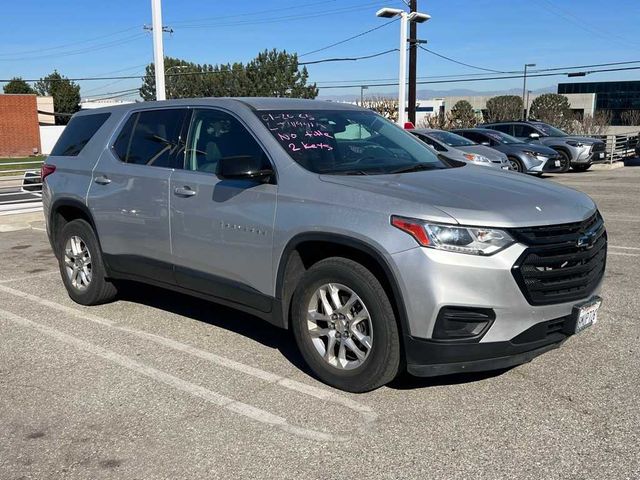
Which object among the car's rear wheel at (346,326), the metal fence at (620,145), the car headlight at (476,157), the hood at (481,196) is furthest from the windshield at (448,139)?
the car's rear wheel at (346,326)

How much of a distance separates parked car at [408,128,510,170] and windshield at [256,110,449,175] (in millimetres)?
8990

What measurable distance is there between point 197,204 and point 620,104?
281ft

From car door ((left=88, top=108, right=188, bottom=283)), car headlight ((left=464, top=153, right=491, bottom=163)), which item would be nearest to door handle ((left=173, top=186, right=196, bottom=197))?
car door ((left=88, top=108, right=188, bottom=283))

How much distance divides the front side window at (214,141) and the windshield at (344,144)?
188 millimetres

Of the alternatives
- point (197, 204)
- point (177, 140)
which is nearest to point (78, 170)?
point (177, 140)

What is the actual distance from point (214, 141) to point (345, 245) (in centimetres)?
156

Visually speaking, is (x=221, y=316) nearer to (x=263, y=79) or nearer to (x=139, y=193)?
(x=139, y=193)

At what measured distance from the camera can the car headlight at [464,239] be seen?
3.47 m

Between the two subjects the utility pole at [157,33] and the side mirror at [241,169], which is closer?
the side mirror at [241,169]

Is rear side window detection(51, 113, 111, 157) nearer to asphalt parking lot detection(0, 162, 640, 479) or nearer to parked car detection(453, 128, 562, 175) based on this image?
asphalt parking lot detection(0, 162, 640, 479)

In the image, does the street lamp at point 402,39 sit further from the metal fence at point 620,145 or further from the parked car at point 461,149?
the metal fence at point 620,145

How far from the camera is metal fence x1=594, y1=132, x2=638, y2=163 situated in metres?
24.3

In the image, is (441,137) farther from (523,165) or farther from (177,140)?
(177,140)

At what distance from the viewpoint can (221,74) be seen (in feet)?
242
